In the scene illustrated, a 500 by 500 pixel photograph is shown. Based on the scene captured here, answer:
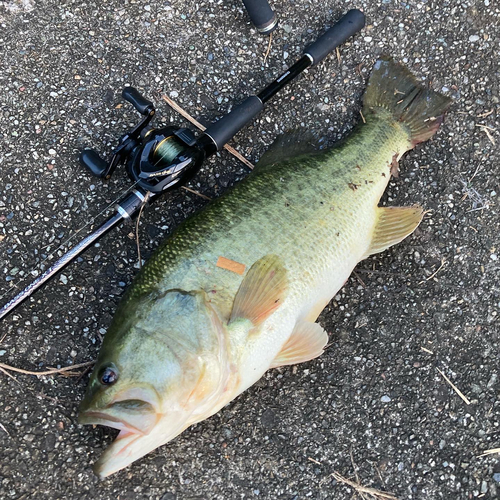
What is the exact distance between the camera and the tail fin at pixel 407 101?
288 cm

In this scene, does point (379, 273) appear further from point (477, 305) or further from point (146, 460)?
point (146, 460)

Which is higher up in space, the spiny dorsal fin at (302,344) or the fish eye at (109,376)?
the fish eye at (109,376)

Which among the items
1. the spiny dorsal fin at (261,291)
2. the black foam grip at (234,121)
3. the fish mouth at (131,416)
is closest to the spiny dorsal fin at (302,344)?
the spiny dorsal fin at (261,291)

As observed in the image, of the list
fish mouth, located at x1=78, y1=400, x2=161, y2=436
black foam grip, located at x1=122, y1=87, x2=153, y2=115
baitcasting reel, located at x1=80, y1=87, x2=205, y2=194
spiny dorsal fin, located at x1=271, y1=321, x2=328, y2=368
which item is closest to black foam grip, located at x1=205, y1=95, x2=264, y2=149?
baitcasting reel, located at x1=80, y1=87, x2=205, y2=194

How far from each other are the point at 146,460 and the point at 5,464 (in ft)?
2.51

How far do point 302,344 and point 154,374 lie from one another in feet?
2.65

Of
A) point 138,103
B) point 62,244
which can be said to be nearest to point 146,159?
point 138,103

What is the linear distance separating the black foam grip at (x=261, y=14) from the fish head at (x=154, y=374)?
1.89 meters

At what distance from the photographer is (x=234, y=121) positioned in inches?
107

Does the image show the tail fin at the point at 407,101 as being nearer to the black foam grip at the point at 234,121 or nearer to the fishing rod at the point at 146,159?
the black foam grip at the point at 234,121

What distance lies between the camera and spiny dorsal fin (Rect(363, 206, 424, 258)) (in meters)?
2.69

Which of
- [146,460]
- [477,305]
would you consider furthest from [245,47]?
[146,460]

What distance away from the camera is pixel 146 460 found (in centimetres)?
257

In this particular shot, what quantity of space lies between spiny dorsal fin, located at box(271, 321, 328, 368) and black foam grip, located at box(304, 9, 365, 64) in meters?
1.71
